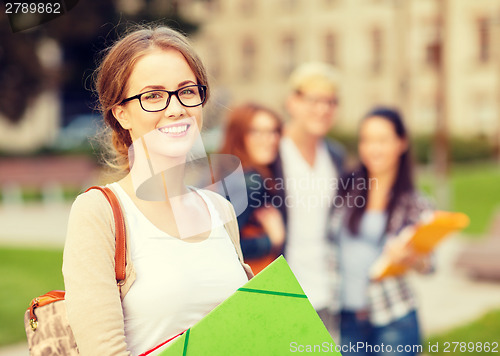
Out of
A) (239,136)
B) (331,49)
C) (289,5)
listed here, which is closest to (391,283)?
(239,136)

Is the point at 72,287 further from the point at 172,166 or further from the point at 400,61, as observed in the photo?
the point at 400,61

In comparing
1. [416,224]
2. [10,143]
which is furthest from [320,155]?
[10,143]

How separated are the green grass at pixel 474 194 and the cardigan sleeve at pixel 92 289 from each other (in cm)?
910

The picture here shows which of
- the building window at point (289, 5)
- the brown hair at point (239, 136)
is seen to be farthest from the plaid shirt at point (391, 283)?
the building window at point (289, 5)

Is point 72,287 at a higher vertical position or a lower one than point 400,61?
lower

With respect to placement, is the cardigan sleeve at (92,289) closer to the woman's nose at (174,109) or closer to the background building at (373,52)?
the woman's nose at (174,109)

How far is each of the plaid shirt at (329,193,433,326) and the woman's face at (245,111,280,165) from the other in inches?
18.5

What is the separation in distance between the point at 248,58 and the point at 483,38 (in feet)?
36.5

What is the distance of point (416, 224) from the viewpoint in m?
3.19

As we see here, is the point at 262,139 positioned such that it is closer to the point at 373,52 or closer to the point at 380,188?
the point at 380,188

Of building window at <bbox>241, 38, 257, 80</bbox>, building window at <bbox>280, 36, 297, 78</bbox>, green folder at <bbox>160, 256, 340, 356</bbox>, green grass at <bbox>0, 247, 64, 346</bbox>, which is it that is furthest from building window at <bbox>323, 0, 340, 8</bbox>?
green folder at <bbox>160, 256, 340, 356</bbox>

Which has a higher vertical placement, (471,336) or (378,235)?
(378,235)

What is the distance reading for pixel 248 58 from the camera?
109 ft

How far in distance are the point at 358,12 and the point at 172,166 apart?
31078 mm
